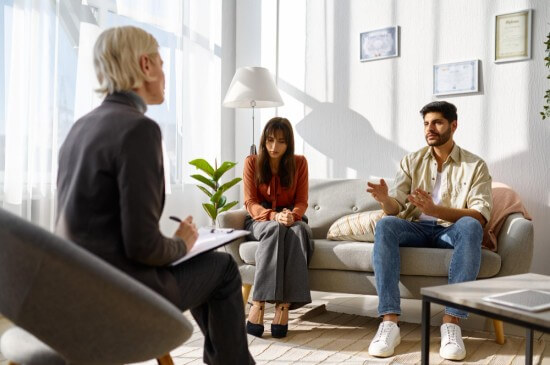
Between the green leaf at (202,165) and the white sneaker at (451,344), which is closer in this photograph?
the white sneaker at (451,344)

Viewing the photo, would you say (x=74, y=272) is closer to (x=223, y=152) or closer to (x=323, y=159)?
(x=323, y=159)

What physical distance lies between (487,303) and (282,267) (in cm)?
134

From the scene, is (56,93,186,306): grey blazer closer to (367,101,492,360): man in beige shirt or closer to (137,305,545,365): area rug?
(137,305,545,365): area rug

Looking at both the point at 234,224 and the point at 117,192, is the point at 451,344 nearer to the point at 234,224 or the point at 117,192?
the point at 234,224

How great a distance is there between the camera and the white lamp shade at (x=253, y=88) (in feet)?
12.8

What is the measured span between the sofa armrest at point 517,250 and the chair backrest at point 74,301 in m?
1.89

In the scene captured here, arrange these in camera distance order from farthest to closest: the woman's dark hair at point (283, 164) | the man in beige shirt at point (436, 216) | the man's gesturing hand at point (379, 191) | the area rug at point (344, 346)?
1. the woman's dark hair at point (283, 164)
2. the man's gesturing hand at point (379, 191)
3. the man in beige shirt at point (436, 216)
4. the area rug at point (344, 346)

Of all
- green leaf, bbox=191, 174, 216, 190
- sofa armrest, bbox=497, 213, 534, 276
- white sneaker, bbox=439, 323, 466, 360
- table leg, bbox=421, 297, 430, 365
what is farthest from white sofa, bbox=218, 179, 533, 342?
table leg, bbox=421, 297, 430, 365

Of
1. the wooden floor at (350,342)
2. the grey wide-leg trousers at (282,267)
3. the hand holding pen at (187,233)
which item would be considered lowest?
the wooden floor at (350,342)

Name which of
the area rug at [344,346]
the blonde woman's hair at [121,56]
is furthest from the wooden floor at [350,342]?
the blonde woman's hair at [121,56]

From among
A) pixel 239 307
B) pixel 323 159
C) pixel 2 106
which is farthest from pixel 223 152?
pixel 239 307

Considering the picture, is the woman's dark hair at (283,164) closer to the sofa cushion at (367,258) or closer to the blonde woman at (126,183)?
the sofa cushion at (367,258)

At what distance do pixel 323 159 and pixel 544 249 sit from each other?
1538 millimetres

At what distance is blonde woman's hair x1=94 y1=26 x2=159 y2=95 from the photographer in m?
1.42
